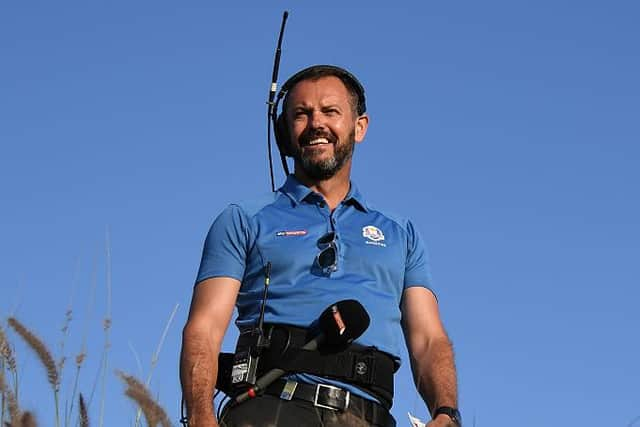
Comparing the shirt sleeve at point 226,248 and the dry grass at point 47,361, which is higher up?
the shirt sleeve at point 226,248

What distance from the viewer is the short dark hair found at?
5406 mm

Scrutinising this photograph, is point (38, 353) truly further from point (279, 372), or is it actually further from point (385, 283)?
point (385, 283)

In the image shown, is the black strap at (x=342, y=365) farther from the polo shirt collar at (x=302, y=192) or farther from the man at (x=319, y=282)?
the polo shirt collar at (x=302, y=192)

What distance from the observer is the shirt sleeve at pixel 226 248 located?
15.6 feet

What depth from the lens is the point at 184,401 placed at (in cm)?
446

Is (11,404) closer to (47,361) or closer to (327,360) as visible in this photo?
(47,361)

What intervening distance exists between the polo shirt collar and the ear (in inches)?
12.4

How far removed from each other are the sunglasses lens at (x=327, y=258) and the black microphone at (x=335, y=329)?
271 mm

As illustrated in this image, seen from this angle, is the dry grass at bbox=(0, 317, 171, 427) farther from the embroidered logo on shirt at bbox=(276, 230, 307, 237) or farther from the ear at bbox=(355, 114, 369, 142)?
the ear at bbox=(355, 114, 369, 142)

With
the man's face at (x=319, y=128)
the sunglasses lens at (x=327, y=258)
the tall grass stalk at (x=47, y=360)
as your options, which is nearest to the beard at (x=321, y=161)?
the man's face at (x=319, y=128)

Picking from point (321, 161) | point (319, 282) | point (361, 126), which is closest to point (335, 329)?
point (319, 282)

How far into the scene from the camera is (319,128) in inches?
203

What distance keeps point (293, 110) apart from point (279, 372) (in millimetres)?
1307

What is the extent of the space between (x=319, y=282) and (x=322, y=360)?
0.34m
